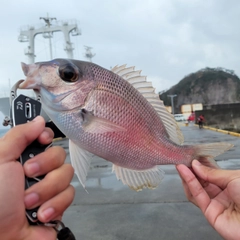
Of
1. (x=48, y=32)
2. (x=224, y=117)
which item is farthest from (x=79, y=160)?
(x=224, y=117)

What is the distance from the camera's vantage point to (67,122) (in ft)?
3.59

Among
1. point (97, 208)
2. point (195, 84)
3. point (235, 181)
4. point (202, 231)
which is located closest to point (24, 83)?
point (235, 181)

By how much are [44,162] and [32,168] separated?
2.0 inches

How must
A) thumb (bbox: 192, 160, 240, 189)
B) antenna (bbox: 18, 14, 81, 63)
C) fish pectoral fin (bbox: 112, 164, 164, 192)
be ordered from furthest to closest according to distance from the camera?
1. antenna (bbox: 18, 14, 81, 63)
2. thumb (bbox: 192, 160, 240, 189)
3. fish pectoral fin (bbox: 112, 164, 164, 192)

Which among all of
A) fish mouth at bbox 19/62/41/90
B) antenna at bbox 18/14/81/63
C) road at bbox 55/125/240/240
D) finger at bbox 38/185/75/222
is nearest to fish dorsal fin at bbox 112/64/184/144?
fish mouth at bbox 19/62/41/90

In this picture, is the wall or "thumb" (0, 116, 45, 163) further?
the wall

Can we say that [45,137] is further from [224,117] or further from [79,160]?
[224,117]

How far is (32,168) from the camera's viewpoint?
40.0 inches

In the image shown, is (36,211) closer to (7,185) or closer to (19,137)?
(7,185)

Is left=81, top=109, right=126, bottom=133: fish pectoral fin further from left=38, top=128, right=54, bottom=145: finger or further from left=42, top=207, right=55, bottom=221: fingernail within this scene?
left=42, top=207, right=55, bottom=221: fingernail

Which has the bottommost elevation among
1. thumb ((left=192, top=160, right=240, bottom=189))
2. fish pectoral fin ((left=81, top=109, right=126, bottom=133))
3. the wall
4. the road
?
the road

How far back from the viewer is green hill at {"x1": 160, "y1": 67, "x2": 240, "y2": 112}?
75938mm

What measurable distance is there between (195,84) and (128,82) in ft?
269

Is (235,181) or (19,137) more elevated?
(19,137)
